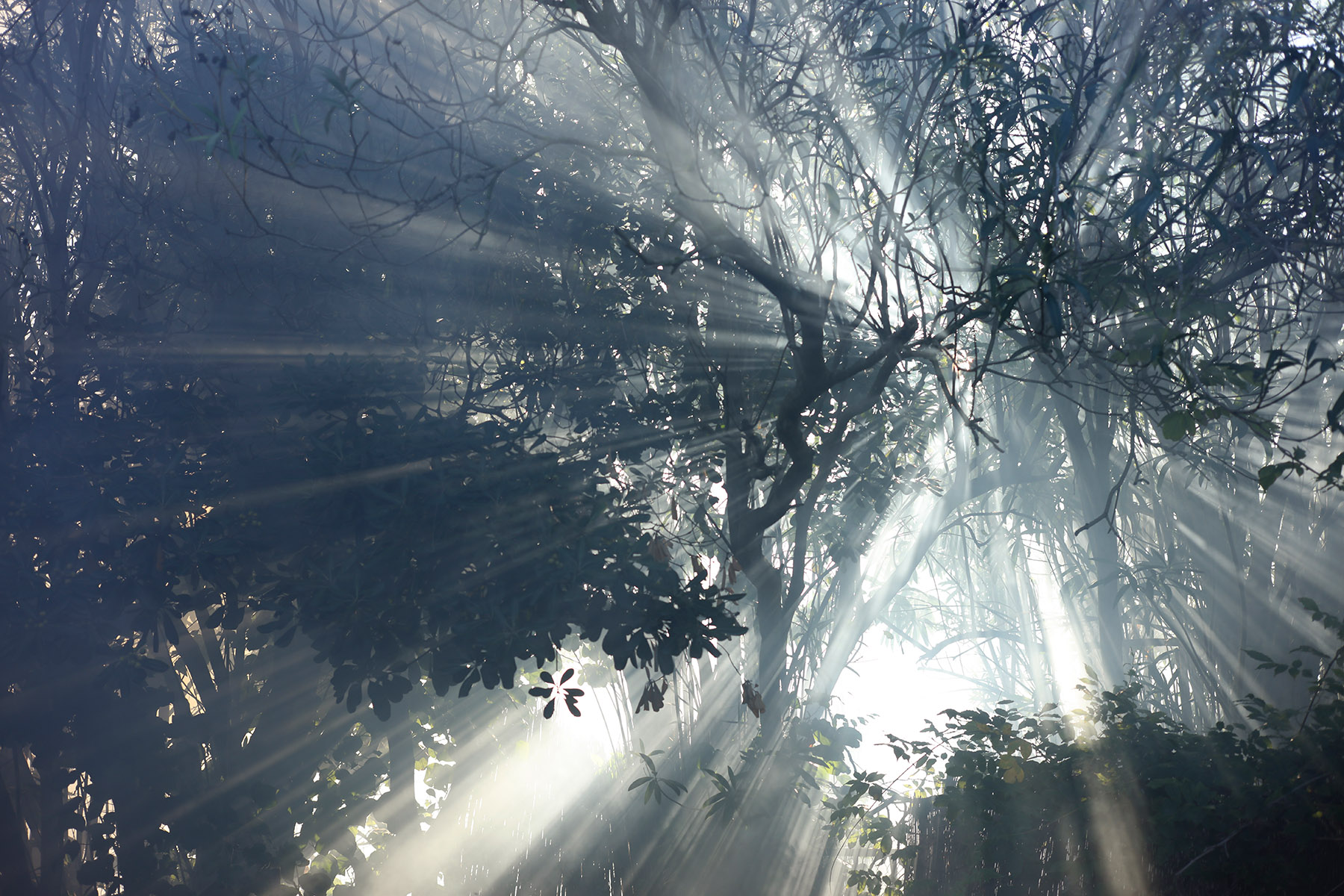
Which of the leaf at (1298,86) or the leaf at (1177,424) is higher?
the leaf at (1298,86)

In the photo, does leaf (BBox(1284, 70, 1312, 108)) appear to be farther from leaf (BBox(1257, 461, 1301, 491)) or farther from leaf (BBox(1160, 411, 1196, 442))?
leaf (BBox(1257, 461, 1301, 491))

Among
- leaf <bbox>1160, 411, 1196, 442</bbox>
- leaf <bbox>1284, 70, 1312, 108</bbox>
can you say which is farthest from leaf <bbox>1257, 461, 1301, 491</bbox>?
leaf <bbox>1284, 70, 1312, 108</bbox>

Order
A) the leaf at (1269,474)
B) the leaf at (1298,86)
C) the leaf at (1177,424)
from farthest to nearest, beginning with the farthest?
1. the leaf at (1298,86)
2. the leaf at (1177,424)
3. the leaf at (1269,474)

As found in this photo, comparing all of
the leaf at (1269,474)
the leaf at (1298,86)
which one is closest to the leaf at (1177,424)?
the leaf at (1269,474)

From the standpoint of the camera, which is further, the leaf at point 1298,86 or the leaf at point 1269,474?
the leaf at point 1298,86

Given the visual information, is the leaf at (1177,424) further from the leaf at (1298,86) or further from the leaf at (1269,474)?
the leaf at (1298,86)

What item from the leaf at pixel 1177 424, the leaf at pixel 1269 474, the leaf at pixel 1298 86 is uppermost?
the leaf at pixel 1298 86

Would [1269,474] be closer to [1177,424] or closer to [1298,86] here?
[1177,424]

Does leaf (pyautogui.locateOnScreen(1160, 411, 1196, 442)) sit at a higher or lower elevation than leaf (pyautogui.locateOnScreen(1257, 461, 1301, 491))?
higher

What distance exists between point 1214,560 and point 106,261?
8.30 meters

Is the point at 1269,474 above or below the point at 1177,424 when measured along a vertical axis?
below

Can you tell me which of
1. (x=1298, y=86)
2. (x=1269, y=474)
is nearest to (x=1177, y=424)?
(x=1269, y=474)

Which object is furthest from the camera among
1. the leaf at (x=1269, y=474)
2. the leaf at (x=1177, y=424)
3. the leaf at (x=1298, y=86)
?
the leaf at (x=1298, y=86)

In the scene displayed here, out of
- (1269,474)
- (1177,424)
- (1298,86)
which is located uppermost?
(1298,86)
